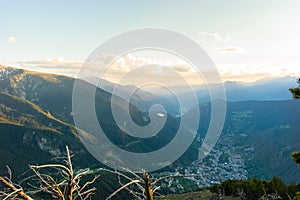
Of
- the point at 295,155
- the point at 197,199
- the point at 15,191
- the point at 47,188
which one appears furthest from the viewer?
the point at 197,199

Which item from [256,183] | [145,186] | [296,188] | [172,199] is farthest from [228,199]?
[145,186]

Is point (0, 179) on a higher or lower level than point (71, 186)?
higher

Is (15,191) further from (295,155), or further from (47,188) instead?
(295,155)

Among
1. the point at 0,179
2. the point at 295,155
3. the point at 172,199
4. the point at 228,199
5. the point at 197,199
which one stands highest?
the point at 0,179

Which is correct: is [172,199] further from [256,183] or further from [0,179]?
[0,179]

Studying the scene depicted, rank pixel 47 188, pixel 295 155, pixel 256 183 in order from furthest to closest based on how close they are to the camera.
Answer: pixel 256 183 → pixel 295 155 → pixel 47 188

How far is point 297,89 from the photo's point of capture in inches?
901

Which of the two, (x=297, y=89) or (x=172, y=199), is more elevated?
(x=297, y=89)

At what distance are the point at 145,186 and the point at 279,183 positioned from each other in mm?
117928

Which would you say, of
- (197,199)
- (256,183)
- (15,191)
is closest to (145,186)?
(15,191)

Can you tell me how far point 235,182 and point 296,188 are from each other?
2405 cm

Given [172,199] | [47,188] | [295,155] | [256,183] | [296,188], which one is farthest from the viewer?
[172,199]

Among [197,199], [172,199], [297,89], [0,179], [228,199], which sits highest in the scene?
[297,89]

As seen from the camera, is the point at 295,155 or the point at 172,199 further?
the point at 172,199
